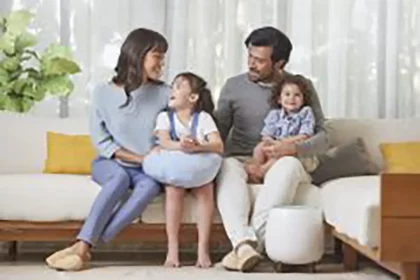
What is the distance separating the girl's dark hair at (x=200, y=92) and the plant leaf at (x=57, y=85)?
942 mm

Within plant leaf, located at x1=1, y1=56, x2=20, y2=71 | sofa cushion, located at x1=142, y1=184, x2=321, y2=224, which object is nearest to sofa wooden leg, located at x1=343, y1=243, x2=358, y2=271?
sofa cushion, located at x1=142, y1=184, x2=321, y2=224

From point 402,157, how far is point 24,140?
1720 mm

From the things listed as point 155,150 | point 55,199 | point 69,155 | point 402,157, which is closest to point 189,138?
point 155,150

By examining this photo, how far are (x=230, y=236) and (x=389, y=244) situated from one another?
803 millimetres

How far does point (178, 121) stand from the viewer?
3.60 meters

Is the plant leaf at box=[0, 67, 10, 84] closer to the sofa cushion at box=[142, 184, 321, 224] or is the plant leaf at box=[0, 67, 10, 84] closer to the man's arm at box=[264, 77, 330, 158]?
the sofa cushion at box=[142, 184, 321, 224]

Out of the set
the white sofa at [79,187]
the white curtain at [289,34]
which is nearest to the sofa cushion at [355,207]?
the white sofa at [79,187]

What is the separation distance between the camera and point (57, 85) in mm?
4352

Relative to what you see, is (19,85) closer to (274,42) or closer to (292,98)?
(274,42)

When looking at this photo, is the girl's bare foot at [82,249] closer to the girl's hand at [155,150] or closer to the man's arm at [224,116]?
the girl's hand at [155,150]

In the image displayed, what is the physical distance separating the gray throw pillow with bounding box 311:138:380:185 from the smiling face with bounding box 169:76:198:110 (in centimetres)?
64

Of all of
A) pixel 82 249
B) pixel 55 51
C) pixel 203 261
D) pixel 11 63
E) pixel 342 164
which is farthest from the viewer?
pixel 55 51

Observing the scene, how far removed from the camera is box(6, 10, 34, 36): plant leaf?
4.34 meters

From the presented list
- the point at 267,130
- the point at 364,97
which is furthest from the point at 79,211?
the point at 364,97
